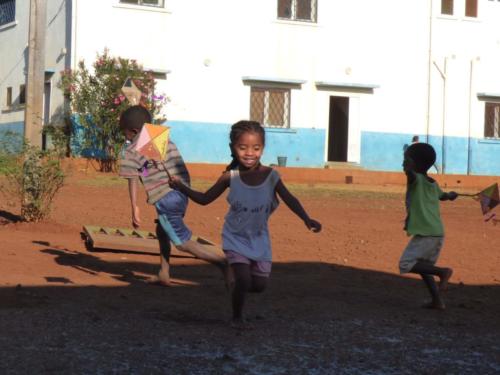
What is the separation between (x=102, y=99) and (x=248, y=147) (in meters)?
16.8

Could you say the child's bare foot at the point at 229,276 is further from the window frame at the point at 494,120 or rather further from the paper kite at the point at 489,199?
the window frame at the point at 494,120

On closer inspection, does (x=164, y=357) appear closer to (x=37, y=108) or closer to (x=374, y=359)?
(x=374, y=359)

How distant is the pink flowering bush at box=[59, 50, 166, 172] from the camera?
74.1 ft

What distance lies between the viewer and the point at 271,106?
2598 cm

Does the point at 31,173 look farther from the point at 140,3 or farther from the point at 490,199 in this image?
the point at 140,3

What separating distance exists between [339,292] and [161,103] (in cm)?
1661

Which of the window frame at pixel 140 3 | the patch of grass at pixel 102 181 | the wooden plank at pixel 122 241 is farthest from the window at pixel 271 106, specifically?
the wooden plank at pixel 122 241

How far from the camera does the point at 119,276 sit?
27.3 feet

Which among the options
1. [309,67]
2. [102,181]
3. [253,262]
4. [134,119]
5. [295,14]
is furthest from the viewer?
[309,67]

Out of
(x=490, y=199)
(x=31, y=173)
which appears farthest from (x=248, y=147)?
(x=31, y=173)

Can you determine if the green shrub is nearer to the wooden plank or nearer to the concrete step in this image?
the wooden plank

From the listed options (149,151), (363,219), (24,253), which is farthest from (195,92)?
(149,151)

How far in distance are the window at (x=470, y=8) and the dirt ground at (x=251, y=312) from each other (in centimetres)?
1660

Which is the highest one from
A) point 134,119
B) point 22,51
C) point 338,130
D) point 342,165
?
point 22,51
